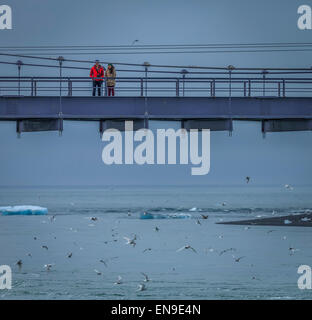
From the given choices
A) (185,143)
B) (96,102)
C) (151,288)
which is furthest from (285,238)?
(151,288)

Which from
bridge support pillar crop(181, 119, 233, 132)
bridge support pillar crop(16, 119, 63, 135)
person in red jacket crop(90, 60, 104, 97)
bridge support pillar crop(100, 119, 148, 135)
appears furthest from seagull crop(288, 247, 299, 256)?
bridge support pillar crop(16, 119, 63, 135)

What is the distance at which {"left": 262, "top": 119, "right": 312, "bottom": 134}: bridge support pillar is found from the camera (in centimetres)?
4350

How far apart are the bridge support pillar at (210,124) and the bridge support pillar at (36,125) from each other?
21.0ft

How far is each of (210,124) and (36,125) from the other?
28.7 ft

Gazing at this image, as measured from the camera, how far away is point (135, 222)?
7925 cm

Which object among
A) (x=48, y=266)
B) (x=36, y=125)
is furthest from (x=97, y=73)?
(x=48, y=266)

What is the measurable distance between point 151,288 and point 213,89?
41.5ft

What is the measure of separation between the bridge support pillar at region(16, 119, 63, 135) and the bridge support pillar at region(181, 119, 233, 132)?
6413 mm

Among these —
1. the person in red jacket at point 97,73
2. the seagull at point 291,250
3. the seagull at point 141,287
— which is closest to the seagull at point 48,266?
the seagull at point 141,287

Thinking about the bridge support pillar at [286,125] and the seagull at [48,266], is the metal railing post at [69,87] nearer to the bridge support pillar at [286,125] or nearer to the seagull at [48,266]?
the seagull at [48,266]

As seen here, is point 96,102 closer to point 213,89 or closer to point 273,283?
point 213,89

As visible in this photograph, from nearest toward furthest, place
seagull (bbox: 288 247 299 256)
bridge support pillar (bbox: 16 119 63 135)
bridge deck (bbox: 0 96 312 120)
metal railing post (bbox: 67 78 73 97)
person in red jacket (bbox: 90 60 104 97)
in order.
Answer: bridge deck (bbox: 0 96 312 120), metal railing post (bbox: 67 78 73 97), bridge support pillar (bbox: 16 119 63 135), person in red jacket (bbox: 90 60 104 97), seagull (bbox: 288 247 299 256)

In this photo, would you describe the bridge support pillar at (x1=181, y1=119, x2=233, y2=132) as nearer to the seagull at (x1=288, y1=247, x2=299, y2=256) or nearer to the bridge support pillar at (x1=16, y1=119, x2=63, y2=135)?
the bridge support pillar at (x1=16, y1=119, x2=63, y2=135)

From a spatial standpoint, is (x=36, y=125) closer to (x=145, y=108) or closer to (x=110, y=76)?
(x=110, y=76)
